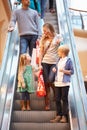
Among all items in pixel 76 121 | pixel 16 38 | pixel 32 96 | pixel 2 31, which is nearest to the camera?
pixel 76 121

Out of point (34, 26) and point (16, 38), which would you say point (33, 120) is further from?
point (16, 38)

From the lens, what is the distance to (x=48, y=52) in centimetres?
593

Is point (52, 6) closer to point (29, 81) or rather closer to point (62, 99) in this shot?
point (29, 81)

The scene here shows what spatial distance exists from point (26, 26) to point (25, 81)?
159 cm

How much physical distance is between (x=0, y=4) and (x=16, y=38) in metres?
4.40

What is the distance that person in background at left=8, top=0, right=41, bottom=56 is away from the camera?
7.15 metres

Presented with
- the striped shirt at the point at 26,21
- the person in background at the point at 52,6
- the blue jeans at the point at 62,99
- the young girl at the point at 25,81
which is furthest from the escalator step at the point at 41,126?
the person in background at the point at 52,6

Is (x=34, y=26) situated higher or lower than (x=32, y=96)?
higher

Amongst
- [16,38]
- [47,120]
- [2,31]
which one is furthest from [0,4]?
[47,120]

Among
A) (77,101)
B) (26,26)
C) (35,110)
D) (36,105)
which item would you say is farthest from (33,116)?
(26,26)

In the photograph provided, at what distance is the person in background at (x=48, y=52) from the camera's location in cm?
588

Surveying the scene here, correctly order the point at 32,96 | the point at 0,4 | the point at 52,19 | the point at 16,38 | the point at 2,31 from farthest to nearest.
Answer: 1. the point at 2,31
2. the point at 0,4
3. the point at 52,19
4. the point at 16,38
5. the point at 32,96

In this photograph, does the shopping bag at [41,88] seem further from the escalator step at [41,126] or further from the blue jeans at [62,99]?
the escalator step at [41,126]

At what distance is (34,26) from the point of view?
724cm
